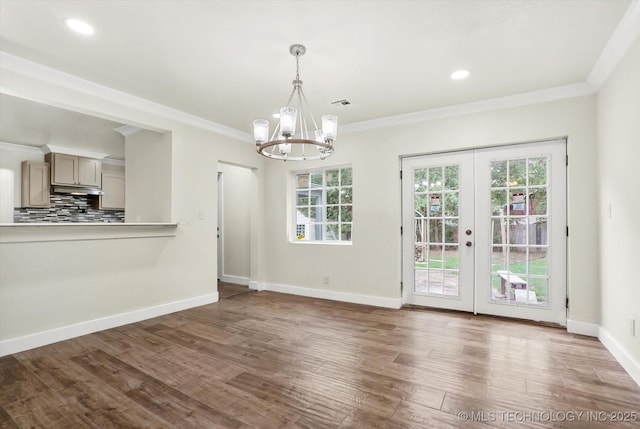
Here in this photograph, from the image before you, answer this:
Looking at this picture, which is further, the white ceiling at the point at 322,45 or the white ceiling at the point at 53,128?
the white ceiling at the point at 53,128

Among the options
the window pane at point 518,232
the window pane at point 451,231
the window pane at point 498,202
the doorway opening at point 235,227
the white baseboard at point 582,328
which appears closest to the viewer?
the white baseboard at point 582,328

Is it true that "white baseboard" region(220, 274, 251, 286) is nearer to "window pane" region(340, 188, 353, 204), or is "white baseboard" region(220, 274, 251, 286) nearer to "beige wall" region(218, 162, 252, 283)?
"beige wall" region(218, 162, 252, 283)

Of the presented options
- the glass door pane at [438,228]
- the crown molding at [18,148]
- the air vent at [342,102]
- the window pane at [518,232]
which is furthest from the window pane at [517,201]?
the crown molding at [18,148]

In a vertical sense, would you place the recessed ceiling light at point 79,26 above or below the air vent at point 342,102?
above

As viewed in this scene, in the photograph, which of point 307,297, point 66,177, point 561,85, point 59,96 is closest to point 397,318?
point 307,297

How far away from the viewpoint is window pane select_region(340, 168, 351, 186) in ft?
15.2

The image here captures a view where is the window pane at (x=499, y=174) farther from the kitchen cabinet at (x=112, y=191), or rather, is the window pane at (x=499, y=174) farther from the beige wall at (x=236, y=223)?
the kitchen cabinet at (x=112, y=191)

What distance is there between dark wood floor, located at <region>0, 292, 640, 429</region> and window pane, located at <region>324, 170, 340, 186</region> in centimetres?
212

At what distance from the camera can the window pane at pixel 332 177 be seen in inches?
187

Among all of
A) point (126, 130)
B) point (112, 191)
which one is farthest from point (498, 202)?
point (112, 191)

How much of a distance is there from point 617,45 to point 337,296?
3.82 m

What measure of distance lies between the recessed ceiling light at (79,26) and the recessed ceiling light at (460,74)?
2955mm

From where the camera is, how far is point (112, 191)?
19.8 ft

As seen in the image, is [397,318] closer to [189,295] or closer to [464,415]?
[464,415]
